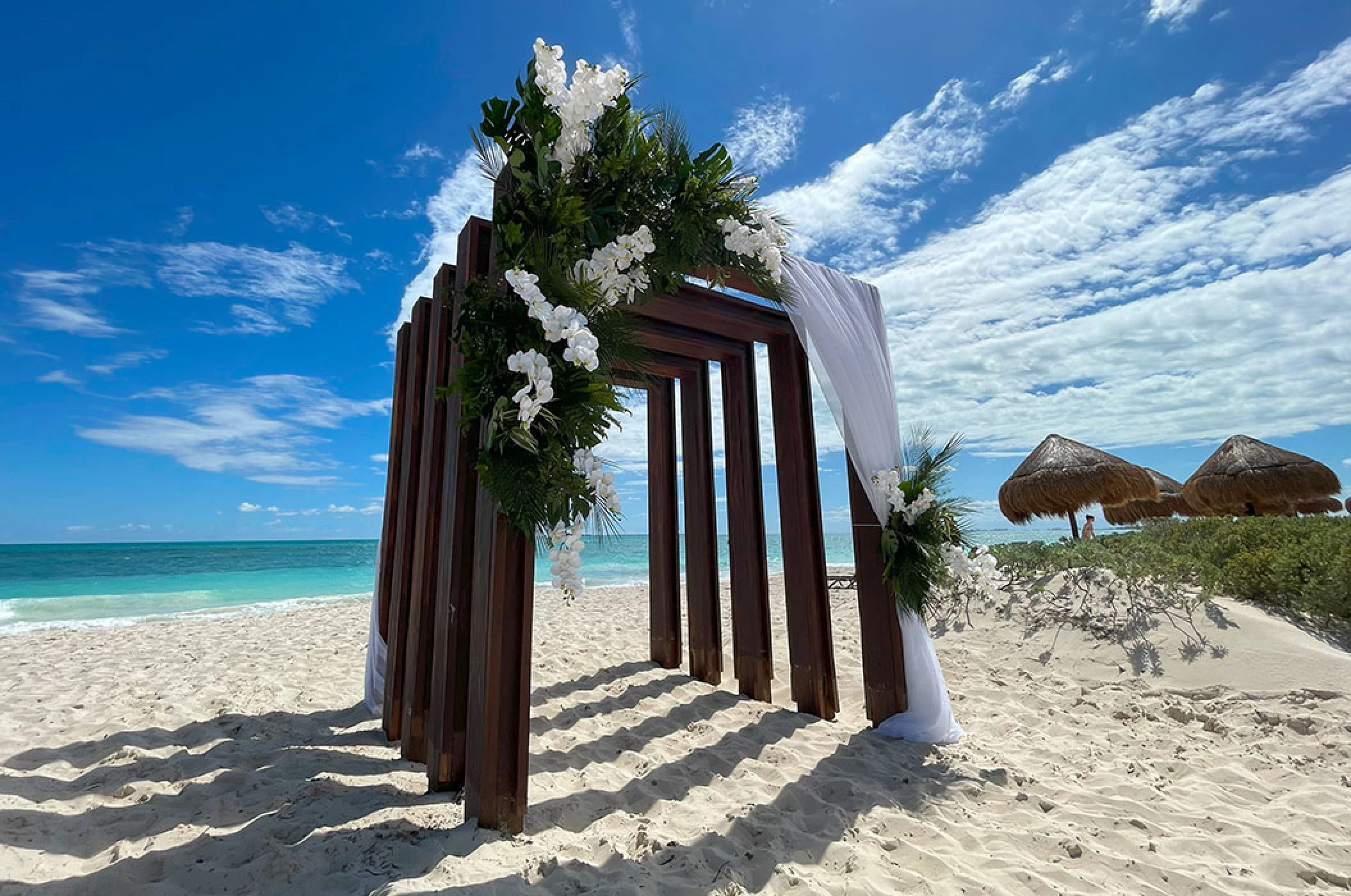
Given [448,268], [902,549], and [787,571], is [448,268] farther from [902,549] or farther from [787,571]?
[902,549]

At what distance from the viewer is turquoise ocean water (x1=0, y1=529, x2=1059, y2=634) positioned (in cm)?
1108

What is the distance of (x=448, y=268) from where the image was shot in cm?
346

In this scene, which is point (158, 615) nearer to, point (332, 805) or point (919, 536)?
point (332, 805)

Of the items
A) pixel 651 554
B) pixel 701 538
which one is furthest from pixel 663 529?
pixel 701 538

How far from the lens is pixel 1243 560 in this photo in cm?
520

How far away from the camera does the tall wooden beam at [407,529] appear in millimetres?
3574

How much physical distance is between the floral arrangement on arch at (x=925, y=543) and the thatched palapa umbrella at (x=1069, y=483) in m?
7.15

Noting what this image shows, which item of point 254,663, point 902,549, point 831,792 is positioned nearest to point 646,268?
point 902,549

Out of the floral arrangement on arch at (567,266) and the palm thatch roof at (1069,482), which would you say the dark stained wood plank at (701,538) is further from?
the palm thatch roof at (1069,482)

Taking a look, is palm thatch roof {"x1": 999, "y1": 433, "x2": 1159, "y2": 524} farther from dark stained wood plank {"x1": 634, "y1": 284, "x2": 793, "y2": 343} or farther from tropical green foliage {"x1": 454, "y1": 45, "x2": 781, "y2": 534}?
tropical green foliage {"x1": 454, "y1": 45, "x2": 781, "y2": 534}

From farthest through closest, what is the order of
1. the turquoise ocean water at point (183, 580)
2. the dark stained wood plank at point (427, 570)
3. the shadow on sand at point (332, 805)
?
the turquoise ocean water at point (183, 580), the dark stained wood plank at point (427, 570), the shadow on sand at point (332, 805)

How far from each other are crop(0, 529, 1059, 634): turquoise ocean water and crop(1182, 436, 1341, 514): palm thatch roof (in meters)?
3.79

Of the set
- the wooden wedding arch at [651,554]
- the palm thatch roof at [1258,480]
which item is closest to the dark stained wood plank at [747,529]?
the wooden wedding arch at [651,554]

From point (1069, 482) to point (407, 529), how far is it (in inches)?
383
